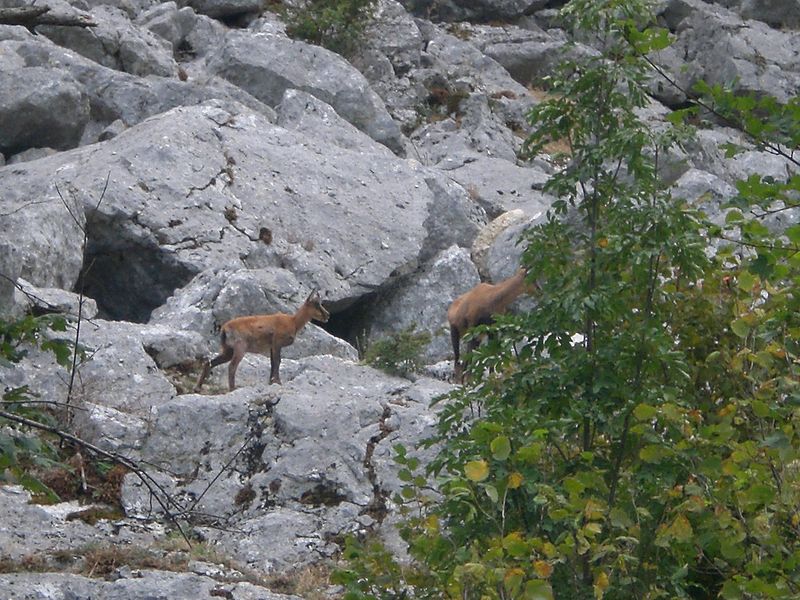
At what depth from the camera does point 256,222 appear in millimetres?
18594

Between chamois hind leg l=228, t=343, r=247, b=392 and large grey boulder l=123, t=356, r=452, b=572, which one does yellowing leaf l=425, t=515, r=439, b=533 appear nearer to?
large grey boulder l=123, t=356, r=452, b=572

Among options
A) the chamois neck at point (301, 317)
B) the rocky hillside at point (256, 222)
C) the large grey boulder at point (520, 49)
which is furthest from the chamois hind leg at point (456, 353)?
the large grey boulder at point (520, 49)

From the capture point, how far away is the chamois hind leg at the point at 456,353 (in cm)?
1488

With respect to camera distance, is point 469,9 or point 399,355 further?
point 469,9

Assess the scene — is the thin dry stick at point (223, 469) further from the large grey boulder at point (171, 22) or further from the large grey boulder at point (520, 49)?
the large grey boulder at point (520, 49)

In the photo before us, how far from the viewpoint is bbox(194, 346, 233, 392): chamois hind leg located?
14.0m

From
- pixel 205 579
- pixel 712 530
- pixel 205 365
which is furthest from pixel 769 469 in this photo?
pixel 205 365

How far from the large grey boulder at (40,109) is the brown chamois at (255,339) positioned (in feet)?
24.3

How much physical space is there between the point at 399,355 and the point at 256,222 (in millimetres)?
4846

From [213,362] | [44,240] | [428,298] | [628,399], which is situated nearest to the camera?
[628,399]

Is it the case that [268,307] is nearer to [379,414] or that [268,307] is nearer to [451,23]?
[379,414]

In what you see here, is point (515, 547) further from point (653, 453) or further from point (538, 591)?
point (653, 453)

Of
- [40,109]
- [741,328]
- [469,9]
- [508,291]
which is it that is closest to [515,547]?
[741,328]

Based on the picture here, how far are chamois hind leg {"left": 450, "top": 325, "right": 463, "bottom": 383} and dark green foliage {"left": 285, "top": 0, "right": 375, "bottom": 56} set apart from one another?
1221 cm
